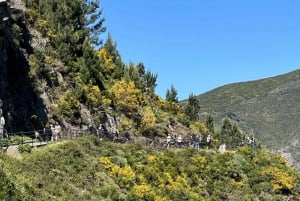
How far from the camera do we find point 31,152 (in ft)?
108

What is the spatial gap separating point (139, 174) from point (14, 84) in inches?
578

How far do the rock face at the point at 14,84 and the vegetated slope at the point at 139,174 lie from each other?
803 centimetres

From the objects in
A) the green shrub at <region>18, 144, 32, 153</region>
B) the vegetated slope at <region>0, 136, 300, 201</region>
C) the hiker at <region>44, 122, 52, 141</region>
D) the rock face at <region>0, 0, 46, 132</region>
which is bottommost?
the vegetated slope at <region>0, 136, 300, 201</region>

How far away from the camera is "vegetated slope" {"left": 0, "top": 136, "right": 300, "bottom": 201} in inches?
1154

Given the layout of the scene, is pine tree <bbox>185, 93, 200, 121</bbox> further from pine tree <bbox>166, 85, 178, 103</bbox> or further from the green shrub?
the green shrub

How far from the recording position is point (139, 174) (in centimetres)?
3938

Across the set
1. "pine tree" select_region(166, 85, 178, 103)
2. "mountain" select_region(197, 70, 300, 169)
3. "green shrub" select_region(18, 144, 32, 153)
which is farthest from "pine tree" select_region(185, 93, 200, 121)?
"green shrub" select_region(18, 144, 32, 153)

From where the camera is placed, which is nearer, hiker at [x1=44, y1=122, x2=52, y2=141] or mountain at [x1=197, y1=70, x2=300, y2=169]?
hiker at [x1=44, y1=122, x2=52, y2=141]

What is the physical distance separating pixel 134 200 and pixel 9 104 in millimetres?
15899

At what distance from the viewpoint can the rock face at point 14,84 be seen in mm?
44250

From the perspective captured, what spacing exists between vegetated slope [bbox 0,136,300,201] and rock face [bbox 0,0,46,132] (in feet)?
26.3

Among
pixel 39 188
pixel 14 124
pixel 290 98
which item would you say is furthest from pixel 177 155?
pixel 290 98

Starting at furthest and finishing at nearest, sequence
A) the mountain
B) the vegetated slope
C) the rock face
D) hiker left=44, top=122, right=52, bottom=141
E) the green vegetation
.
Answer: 1. the mountain
2. the rock face
3. hiker left=44, top=122, right=52, bottom=141
4. the green vegetation
5. the vegetated slope

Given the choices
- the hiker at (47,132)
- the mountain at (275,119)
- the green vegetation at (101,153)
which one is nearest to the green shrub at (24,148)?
the green vegetation at (101,153)
